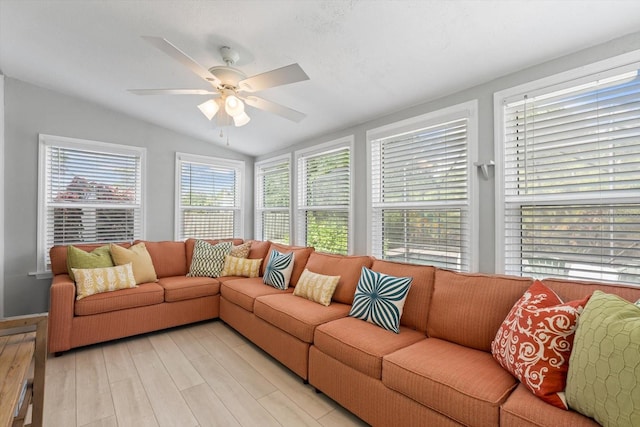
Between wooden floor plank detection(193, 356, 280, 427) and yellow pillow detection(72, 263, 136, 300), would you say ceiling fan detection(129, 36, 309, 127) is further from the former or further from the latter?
wooden floor plank detection(193, 356, 280, 427)

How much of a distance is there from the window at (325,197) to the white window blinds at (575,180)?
1738 mm

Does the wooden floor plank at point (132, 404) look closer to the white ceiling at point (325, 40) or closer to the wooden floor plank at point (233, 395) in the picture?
the wooden floor plank at point (233, 395)

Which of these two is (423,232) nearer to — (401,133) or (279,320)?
(401,133)

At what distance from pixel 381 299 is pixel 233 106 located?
1.85m

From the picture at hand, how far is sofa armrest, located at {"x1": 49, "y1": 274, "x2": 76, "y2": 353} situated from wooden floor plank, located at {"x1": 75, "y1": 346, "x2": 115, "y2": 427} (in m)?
0.19

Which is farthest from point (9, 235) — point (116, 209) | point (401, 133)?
point (401, 133)

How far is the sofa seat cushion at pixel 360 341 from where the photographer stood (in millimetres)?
1849

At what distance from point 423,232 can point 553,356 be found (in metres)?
1.62

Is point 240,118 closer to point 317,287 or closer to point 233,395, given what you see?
point 317,287

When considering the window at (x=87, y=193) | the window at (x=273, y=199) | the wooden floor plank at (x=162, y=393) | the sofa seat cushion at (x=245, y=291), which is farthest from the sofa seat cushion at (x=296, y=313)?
the window at (x=87, y=193)

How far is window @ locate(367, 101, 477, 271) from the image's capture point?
261 cm

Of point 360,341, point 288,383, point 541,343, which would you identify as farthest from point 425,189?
point 288,383

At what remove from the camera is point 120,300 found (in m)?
3.07

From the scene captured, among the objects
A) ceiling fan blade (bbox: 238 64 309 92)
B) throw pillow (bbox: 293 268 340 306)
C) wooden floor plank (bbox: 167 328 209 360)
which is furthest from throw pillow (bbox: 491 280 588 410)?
wooden floor plank (bbox: 167 328 209 360)
